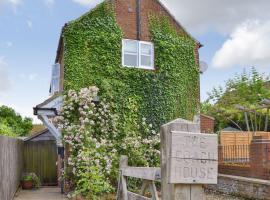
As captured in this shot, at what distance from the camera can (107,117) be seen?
15227 millimetres

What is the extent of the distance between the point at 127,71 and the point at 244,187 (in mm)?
6494

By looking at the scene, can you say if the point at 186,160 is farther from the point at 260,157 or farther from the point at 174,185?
the point at 260,157

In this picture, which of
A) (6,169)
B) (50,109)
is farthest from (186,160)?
(50,109)

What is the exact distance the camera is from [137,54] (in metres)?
16.8

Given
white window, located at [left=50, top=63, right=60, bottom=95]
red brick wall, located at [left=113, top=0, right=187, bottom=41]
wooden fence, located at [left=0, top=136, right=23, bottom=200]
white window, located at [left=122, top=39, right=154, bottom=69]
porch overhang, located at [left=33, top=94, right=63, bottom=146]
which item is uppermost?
red brick wall, located at [left=113, top=0, right=187, bottom=41]

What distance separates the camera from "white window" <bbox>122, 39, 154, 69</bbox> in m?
16.6

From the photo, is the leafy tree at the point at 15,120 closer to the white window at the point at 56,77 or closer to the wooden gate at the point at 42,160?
the wooden gate at the point at 42,160

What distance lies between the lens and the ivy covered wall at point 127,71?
51.4 ft

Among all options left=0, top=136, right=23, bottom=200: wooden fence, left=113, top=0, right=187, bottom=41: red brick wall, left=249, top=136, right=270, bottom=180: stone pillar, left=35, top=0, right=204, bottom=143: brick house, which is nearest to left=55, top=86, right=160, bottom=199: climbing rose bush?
left=35, top=0, right=204, bottom=143: brick house

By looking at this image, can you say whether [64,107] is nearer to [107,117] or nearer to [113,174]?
[107,117]

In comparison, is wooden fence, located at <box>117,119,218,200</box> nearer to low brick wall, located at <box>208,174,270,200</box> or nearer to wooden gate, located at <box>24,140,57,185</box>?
low brick wall, located at <box>208,174,270,200</box>

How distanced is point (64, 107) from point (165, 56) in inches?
202

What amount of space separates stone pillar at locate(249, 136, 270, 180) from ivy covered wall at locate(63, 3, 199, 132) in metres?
3.83

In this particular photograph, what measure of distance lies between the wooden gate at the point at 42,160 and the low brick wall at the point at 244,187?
9050mm
